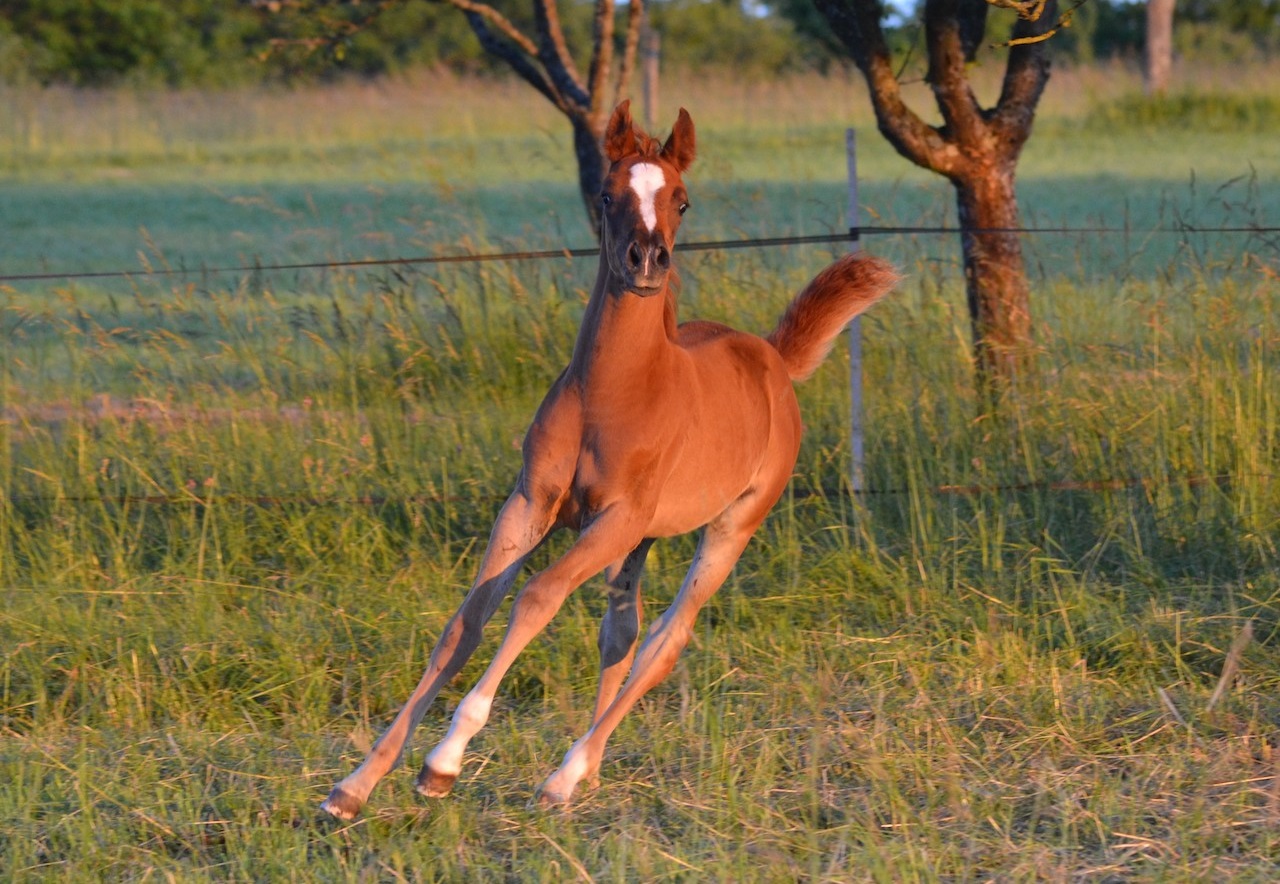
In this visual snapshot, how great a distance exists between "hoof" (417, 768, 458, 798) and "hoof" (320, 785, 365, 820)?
14 cm

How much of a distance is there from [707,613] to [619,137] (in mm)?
1903

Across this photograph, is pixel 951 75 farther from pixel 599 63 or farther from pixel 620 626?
pixel 620 626

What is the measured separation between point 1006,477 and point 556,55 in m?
3.57

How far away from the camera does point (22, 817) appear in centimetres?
354

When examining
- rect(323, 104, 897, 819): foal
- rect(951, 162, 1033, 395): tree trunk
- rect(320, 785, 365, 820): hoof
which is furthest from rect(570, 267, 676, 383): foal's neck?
rect(951, 162, 1033, 395): tree trunk

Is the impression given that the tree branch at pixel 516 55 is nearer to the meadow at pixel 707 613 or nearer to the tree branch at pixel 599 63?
the tree branch at pixel 599 63

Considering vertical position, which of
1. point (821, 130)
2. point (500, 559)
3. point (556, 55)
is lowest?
point (821, 130)

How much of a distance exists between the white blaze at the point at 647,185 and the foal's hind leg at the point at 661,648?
1056mm

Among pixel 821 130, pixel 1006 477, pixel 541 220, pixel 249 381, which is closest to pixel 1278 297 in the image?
pixel 1006 477

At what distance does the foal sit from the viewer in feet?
11.5

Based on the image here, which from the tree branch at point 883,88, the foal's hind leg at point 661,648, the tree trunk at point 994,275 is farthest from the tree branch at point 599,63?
the foal's hind leg at point 661,648

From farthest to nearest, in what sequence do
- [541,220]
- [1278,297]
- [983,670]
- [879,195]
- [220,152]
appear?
[220,152]
[879,195]
[541,220]
[1278,297]
[983,670]

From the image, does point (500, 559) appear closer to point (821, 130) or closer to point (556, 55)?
point (556, 55)

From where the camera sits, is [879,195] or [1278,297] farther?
[879,195]
